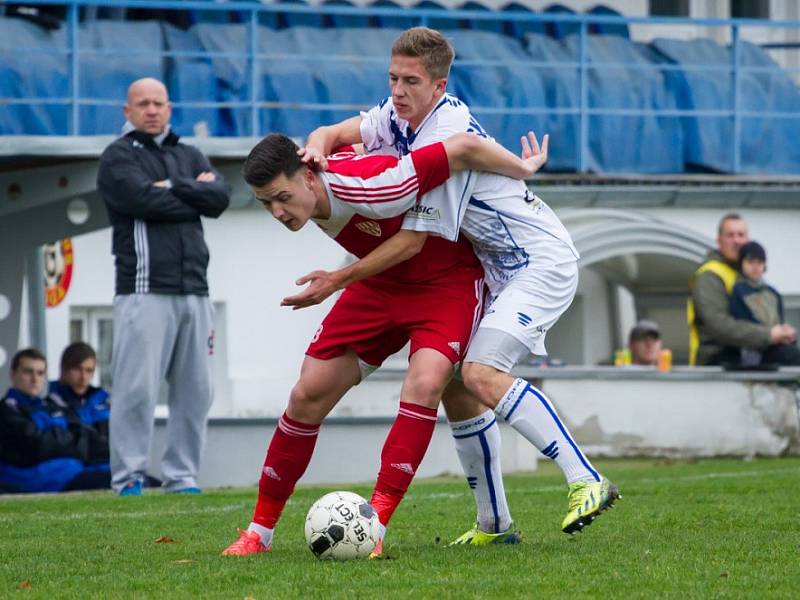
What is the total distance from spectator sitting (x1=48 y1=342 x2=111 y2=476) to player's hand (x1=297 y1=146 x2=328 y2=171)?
6128 millimetres

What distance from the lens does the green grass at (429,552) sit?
18.7 ft

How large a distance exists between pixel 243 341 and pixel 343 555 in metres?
11.9

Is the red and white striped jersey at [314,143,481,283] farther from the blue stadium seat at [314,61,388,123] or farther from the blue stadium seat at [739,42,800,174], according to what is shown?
the blue stadium seat at [739,42,800,174]

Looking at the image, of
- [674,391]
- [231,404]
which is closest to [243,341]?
[231,404]

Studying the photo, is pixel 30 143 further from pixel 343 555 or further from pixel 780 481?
pixel 343 555

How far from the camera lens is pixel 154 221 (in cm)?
1103

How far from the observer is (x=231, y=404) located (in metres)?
17.8

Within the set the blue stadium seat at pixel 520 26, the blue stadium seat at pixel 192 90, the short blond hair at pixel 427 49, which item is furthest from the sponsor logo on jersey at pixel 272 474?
the blue stadium seat at pixel 520 26

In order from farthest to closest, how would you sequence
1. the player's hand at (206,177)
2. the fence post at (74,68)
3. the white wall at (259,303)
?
the white wall at (259,303) < the fence post at (74,68) < the player's hand at (206,177)

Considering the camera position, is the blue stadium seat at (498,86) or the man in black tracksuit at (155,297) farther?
A: the blue stadium seat at (498,86)

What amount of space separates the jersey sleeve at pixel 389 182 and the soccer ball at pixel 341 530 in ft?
3.79

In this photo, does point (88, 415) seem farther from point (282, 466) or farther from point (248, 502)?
point (282, 466)

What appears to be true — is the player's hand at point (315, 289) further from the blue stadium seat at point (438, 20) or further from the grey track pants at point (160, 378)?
the blue stadium seat at point (438, 20)

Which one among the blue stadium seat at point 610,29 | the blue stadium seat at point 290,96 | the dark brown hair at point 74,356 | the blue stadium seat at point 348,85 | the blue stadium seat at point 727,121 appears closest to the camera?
the dark brown hair at point 74,356
